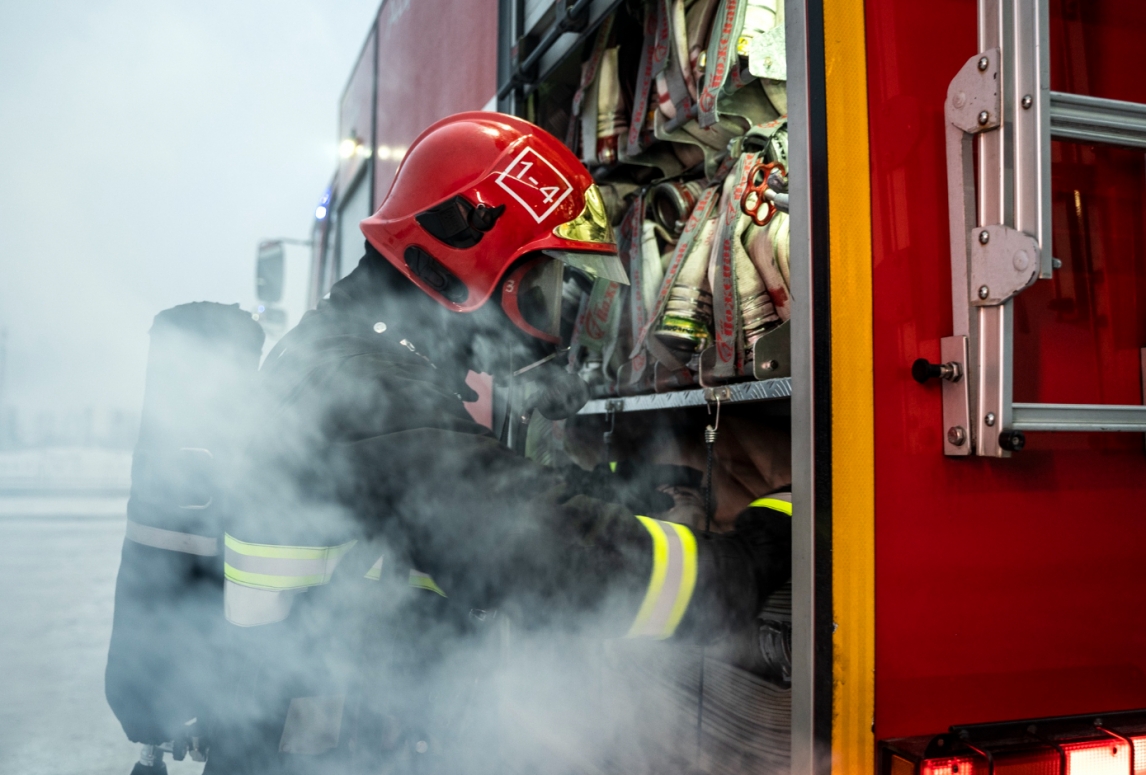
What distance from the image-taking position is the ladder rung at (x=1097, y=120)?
1.03m

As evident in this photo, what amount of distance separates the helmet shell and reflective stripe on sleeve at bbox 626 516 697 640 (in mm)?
826

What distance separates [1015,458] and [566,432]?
68.2 inches

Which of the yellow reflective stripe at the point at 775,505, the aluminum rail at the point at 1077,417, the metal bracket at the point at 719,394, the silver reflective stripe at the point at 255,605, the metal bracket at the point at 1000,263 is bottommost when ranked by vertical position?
the silver reflective stripe at the point at 255,605

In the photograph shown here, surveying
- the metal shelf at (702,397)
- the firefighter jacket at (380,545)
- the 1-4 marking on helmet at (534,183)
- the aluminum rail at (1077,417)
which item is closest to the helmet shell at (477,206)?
the 1-4 marking on helmet at (534,183)

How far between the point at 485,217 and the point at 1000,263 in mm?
1140

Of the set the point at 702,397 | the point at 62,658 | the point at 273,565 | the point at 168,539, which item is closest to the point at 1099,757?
the point at 702,397

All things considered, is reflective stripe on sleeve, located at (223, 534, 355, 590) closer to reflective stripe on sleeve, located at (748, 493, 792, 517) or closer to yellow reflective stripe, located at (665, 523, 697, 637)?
yellow reflective stripe, located at (665, 523, 697, 637)

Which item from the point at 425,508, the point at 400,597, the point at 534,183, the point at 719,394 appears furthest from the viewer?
the point at 534,183

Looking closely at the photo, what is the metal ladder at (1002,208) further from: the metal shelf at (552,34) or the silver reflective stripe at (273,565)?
the metal shelf at (552,34)

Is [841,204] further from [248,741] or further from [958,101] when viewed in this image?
[248,741]

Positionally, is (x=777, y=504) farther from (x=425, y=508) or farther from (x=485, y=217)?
(x=485, y=217)

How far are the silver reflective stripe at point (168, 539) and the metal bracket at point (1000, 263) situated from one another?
156cm

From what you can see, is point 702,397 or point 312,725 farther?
point 702,397

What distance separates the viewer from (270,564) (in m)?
1.38
